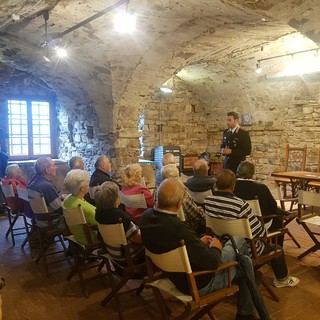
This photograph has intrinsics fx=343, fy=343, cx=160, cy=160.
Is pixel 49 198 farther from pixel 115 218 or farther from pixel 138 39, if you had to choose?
pixel 138 39

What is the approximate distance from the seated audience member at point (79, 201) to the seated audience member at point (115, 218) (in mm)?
448

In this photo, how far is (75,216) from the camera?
2953 millimetres

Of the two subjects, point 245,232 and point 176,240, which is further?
point 245,232

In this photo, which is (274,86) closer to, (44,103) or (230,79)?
(230,79)

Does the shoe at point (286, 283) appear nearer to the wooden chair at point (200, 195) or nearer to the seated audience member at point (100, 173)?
the wooden chair at point (200, 195)

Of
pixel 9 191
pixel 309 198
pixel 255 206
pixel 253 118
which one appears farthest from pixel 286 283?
pixel 253 118

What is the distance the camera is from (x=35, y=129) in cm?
768

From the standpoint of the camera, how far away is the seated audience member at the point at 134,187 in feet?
10.8

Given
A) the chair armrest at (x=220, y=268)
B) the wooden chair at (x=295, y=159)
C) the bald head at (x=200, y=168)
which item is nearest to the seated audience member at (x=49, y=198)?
the bald head at (x=200, y=168)

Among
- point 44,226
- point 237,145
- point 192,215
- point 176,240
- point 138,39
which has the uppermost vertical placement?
point 138,39

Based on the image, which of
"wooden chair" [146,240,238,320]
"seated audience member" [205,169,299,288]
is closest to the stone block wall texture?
"seated audience member" [205,169,299,288]

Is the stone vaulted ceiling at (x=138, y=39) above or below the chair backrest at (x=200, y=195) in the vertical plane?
above

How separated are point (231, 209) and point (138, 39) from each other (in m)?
3.39

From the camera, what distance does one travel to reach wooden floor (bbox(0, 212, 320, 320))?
2.66 meters
